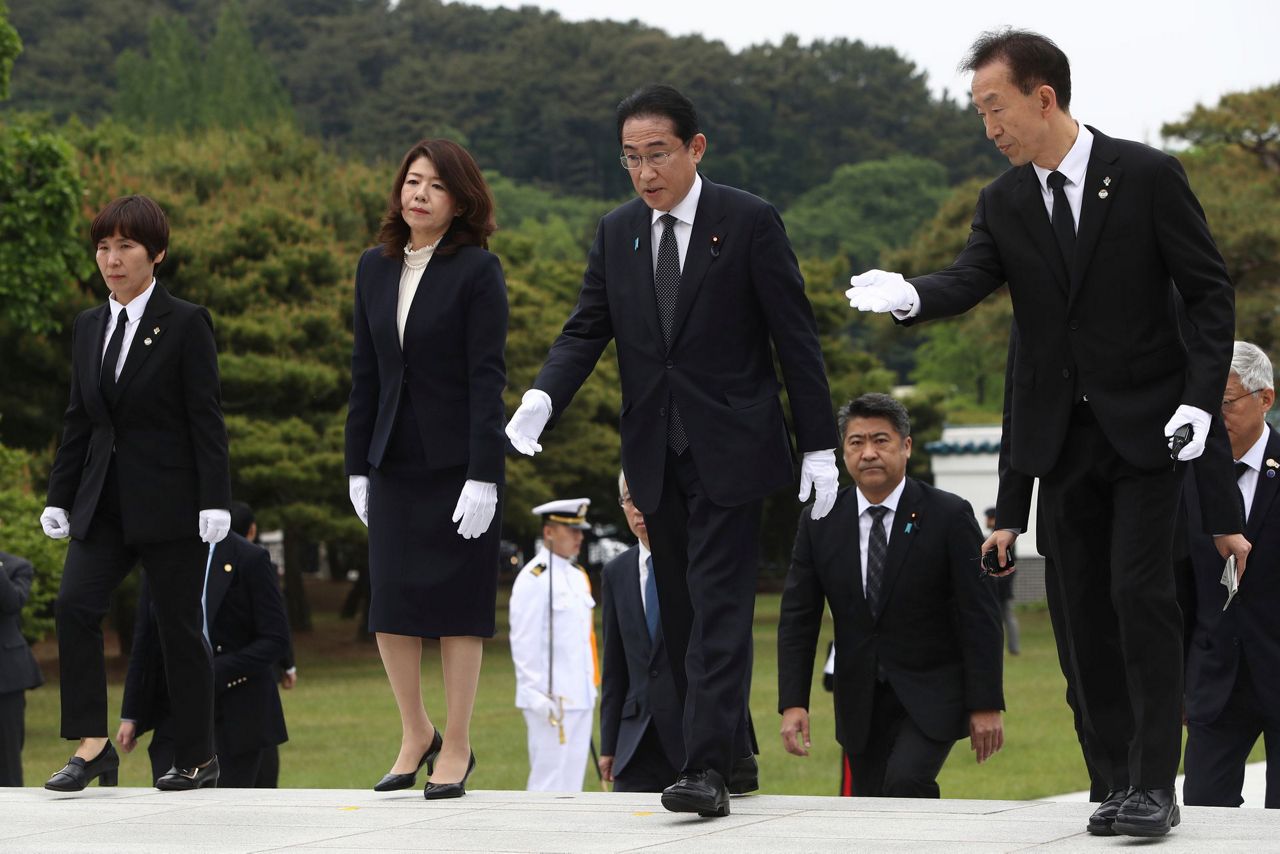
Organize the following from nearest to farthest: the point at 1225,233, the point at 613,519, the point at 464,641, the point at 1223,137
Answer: the point at 464,641
the point at 1225,233
the point at 1223,137
the point at 613,519

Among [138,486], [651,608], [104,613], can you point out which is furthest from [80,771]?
[651,608]

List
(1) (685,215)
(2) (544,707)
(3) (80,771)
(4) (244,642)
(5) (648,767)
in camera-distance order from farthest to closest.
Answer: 1. (2) (544,707)
2. (4) (244,642)
3. (5) (648,767)
4. (3) (80,771)
5. (1) (685,215)

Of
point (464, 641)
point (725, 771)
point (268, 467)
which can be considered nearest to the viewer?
point (725, 771)

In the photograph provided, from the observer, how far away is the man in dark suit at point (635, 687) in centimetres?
746

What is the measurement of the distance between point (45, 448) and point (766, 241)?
22975 millimetres

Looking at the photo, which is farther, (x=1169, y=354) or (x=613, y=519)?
(x=613, y=519)

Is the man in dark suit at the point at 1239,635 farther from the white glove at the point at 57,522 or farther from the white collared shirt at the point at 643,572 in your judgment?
the white glove at the point at 57,522

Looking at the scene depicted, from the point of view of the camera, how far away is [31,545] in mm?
16844

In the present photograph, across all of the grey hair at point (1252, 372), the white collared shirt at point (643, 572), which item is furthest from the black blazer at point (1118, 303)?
the white collared shirt at point (643, 572)

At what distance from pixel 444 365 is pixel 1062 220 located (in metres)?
2.21

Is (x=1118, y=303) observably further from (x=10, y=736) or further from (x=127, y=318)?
(x=10, y=736)

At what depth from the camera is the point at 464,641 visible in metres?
6.30

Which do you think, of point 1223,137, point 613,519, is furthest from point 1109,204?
point 613,519

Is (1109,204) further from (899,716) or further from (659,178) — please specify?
(899,716)
